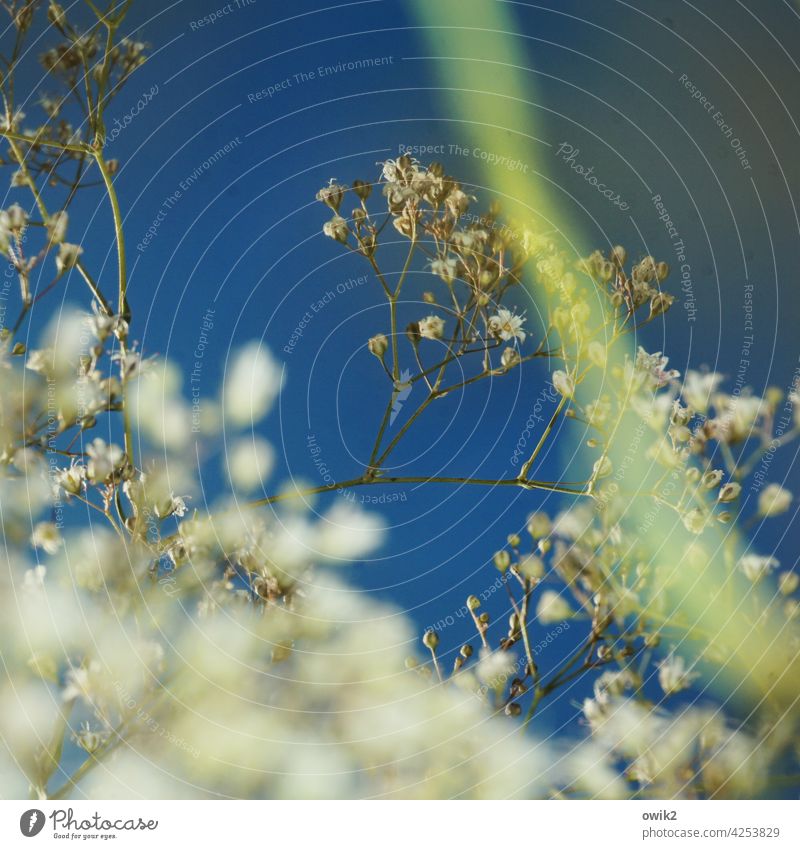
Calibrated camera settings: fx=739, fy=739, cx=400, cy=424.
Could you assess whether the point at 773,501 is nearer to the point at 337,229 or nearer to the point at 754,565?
the point at 754,565

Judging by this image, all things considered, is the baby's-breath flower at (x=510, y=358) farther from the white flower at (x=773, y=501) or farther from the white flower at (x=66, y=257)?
the white flower at (x=66, y=257)

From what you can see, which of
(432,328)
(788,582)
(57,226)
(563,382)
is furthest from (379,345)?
(788,582)

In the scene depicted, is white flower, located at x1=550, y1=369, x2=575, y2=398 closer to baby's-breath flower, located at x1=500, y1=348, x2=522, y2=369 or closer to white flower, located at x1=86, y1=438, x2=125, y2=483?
baby's-breath flower, located at x1=500, y1=348, x2=522, y2=369

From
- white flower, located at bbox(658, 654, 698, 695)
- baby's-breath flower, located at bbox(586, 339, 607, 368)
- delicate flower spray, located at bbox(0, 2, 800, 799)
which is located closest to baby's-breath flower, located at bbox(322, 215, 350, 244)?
delicate flower spray, located at bbox(0, 2, 800, 799)

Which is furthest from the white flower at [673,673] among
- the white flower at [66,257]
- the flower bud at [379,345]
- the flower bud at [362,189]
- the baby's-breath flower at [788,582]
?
the white flower at [66,257]
